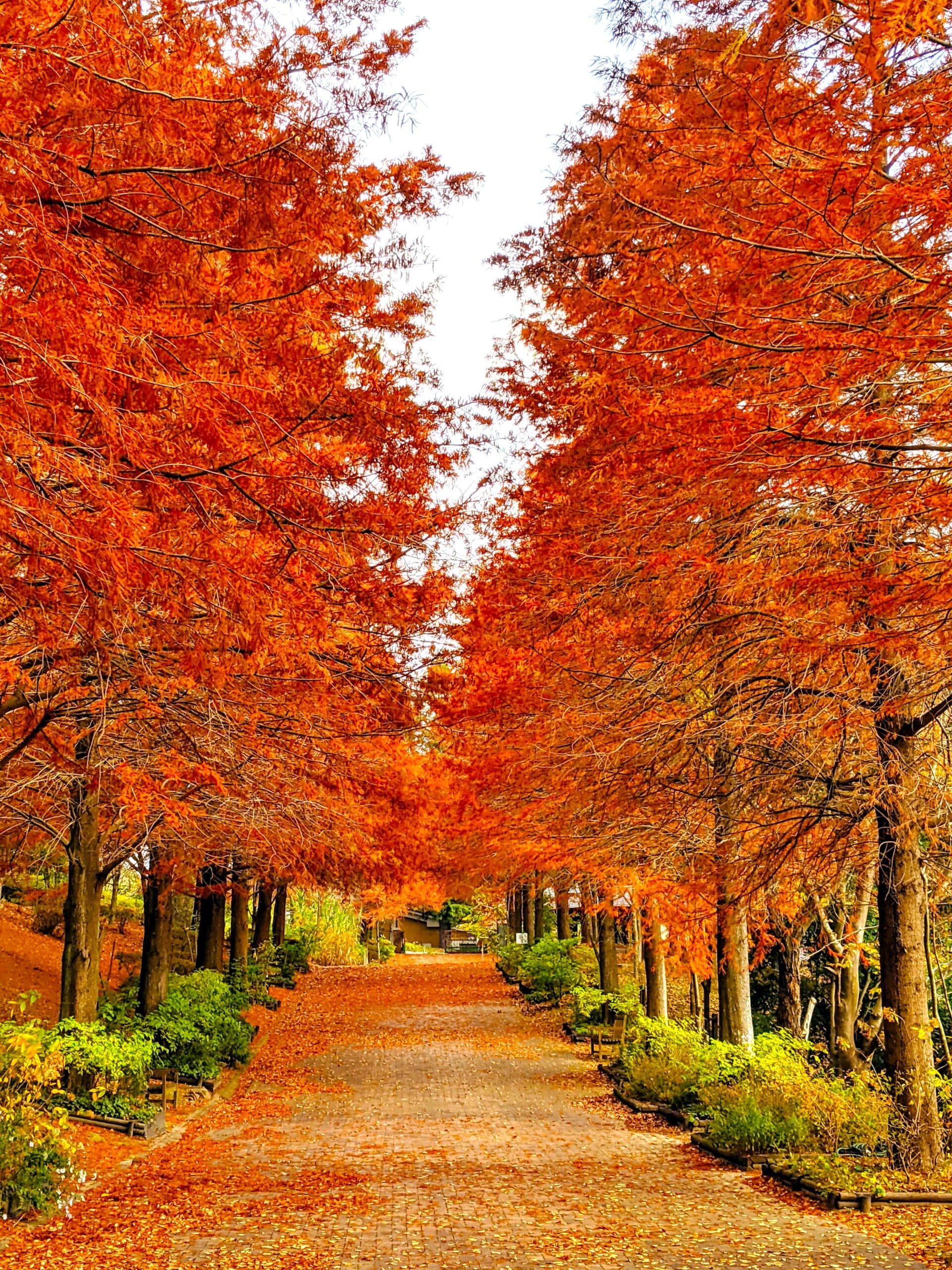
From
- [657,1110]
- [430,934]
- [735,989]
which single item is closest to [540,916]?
[657,1110]

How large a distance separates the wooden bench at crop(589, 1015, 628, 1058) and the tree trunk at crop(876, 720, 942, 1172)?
1103 centimetres

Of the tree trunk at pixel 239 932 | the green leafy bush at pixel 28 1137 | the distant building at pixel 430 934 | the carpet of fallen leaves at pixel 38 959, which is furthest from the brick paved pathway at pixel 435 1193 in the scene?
the distant building at pixel 430 934

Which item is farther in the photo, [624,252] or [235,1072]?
[235,1072]

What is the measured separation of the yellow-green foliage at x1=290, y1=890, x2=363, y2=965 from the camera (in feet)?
142

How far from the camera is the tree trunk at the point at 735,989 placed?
14.1m

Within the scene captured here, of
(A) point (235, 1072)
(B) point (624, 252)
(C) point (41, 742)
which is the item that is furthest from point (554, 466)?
(A) point (235, 1072)

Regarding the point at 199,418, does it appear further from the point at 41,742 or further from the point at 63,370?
the point at 41,742

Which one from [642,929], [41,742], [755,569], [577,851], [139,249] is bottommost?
[642,929]

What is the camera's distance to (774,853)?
32.2 ft

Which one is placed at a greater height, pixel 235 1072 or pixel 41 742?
pixel 41 742

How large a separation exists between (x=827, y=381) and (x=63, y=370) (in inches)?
141

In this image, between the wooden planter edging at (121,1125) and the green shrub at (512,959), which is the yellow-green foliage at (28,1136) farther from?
the green shrub at (512,959)

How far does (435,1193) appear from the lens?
9.93 metres

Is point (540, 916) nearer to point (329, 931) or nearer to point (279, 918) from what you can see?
point (329, 931)
